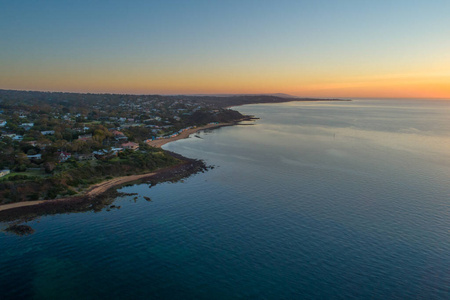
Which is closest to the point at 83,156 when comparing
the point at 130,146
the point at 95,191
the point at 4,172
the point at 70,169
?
the point at 70,169

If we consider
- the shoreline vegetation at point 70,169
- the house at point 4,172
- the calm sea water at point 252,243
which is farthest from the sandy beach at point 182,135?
the house at point 4,172

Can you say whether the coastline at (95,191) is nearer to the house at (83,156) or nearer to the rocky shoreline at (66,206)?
the rocky shoreline at (66,206)

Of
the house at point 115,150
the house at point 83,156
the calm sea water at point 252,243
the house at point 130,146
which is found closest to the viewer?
the calm sea water at point 252,243

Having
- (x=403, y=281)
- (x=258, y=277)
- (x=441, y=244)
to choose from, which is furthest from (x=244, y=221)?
(x=441, y=244)

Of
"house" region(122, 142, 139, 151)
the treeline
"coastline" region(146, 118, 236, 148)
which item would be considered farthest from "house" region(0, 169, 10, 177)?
"coastline" region(146, 118, 236, 148)

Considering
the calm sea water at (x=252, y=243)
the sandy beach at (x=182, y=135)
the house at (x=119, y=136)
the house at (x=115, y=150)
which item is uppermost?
the house at (x=119, y=136)

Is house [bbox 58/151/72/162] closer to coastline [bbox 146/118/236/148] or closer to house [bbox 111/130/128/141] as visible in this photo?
house [bbox 111/130/128/141]

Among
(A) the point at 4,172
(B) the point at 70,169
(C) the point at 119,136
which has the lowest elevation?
(B) the point at 70,169

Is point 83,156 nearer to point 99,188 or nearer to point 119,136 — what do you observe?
point 99,188

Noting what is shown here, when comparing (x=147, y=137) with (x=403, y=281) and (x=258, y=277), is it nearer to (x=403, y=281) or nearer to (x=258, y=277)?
(x=258, y=277)
